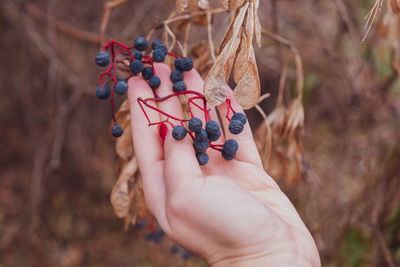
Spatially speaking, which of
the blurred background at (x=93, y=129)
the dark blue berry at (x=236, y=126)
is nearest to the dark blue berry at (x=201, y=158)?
the dark blue berry at (x=236, y=126)

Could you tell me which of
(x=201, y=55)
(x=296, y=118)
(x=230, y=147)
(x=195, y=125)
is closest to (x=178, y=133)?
(x=195, y=125)

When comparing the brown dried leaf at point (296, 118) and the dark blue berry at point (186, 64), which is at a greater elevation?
the dark blue berry at point (186, 64)

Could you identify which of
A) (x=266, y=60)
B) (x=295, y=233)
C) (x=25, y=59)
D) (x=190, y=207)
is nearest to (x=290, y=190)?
(x=266, y=60)

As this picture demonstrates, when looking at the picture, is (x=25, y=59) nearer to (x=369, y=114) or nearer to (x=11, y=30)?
(x=11, y=30)

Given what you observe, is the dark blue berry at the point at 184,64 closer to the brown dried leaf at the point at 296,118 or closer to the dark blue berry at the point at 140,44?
the dark blue berry at the point at 140,44

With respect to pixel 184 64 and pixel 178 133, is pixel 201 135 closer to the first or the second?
pixel 178 133

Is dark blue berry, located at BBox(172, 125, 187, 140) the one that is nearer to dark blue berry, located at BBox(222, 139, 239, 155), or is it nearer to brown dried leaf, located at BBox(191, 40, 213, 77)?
dark blue berry, located at BBox(222, 139, 239, 155)

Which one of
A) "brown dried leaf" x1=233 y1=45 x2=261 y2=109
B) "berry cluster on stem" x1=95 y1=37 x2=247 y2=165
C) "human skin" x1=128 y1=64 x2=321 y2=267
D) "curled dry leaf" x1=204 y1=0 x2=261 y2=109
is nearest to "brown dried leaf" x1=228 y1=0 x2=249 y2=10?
"curled dry leaf" x1=204 y1=0 x2=261 y2=109
